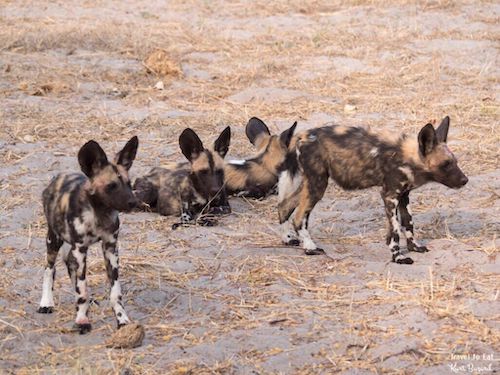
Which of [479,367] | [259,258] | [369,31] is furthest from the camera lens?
[369,31]

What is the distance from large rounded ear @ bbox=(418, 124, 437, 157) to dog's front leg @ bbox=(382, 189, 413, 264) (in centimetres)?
30

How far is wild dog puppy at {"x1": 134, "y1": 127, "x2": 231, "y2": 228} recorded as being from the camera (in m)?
6.40

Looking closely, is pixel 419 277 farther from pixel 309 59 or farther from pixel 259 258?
pixel 309 59

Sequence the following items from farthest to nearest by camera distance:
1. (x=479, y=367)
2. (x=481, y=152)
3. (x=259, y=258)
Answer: (x=481, y=152), (x=259, y=258), (x=479, y=367)

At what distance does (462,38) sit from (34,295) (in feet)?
22.2

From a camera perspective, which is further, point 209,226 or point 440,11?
point 440,11

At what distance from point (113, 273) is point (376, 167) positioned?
184cm

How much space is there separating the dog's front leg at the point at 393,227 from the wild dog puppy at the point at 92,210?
1.66m

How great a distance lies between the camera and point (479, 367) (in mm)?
4062

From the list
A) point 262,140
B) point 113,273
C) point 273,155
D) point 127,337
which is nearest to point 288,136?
point 273,155

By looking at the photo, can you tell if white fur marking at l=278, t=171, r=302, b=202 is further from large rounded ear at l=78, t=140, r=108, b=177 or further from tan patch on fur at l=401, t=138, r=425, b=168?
large rounded ear at l=78, t=140, r=108, b=177

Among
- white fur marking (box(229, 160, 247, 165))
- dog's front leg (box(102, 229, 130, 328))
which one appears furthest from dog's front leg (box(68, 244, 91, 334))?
white fur marking (box(229, 160, 247, 165))

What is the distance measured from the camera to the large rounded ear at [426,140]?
5.56 meters

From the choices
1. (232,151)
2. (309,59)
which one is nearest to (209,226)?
(232,151)
